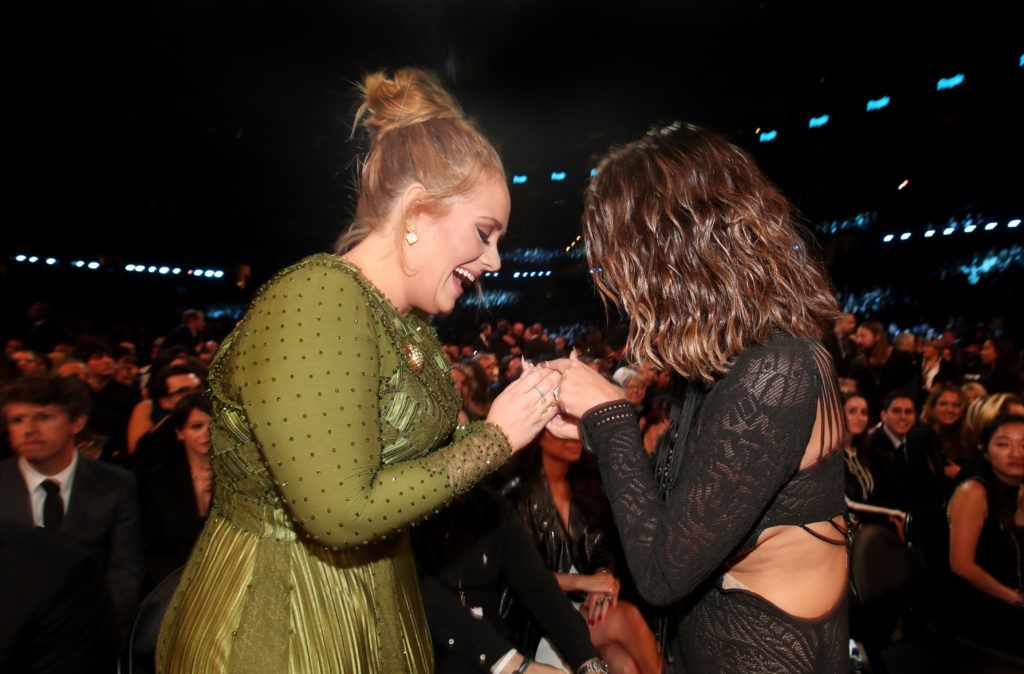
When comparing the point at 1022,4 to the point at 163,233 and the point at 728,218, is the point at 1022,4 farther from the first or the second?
the point at 163,233

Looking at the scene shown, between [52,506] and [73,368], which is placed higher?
[73,368]

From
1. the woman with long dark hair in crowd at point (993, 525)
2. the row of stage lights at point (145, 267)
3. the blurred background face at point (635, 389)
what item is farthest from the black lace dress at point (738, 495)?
the row of stage lights at point (145, 267)

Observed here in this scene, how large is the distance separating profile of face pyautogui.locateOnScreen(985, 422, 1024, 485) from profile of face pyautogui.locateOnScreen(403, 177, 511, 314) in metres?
2.98

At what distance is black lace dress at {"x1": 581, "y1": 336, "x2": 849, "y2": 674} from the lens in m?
1.14

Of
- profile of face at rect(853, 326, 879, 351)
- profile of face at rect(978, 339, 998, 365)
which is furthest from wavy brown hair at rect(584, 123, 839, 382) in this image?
profile of face at rect(978, 339, 998, 365)

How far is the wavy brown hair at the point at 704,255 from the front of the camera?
1272 mm

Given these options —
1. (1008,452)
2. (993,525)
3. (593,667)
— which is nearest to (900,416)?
(1008,452)

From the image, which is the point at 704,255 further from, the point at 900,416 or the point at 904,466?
the point at 900,416

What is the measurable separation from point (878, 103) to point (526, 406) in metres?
6.96

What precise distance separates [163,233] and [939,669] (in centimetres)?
1375

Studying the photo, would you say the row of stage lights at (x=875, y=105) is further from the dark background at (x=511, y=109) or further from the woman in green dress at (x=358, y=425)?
the woman in green dress at (x=358, y=425)

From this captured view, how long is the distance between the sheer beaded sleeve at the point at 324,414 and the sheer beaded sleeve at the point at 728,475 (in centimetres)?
37

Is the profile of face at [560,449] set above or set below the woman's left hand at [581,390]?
below

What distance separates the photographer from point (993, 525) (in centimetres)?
320
